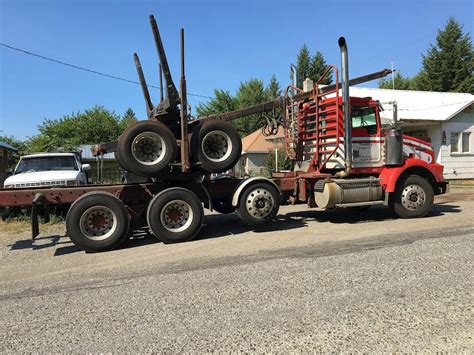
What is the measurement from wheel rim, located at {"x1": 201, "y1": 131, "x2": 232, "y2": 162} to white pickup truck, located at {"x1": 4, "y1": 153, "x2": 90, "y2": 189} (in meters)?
3.81

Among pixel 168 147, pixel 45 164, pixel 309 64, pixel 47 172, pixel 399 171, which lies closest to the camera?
pixel 168 147

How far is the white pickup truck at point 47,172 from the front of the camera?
9716 mm

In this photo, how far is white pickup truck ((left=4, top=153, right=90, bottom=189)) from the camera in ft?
31.9

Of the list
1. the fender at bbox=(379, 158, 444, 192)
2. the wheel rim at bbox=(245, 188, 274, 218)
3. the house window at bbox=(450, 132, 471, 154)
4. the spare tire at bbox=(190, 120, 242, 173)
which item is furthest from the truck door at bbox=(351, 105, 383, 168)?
the house window at bbox=(450, 132, 471, 154)

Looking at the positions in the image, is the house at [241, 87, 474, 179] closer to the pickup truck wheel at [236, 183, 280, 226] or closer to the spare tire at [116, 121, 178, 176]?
the pickup truck wheel at [236, 183, 280, 226]

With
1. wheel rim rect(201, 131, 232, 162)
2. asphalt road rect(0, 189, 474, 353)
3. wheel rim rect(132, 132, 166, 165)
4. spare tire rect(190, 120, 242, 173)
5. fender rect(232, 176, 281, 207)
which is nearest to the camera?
asphalt road rect(0, 189, 474, 353)

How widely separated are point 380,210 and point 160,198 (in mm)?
6950

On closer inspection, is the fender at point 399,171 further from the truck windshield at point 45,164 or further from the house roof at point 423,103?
the house roof at point 423,103

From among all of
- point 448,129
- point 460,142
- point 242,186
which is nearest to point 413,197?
point 242,186

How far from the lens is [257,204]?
28.3 feet

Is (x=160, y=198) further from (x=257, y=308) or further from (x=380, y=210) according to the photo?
(x=380, y=210)

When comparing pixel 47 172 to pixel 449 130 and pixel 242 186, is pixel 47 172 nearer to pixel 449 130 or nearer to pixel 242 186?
pixel 242 186

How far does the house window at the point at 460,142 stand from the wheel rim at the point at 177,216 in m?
17.8

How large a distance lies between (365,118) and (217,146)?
13.1 feet
